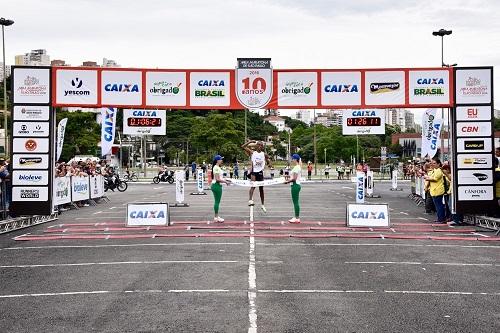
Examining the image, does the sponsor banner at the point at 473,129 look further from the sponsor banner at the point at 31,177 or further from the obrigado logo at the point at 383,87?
the sponsor banner at the point at 31,177

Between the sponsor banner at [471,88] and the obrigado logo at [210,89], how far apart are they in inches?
280

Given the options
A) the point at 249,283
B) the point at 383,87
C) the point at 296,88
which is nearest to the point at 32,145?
the point at 296,88

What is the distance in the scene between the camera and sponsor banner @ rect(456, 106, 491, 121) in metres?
17.6

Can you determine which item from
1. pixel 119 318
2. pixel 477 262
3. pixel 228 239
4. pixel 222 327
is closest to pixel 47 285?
pixel 119 318

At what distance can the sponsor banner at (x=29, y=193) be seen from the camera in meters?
17.8

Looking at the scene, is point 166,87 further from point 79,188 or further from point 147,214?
point 79,188

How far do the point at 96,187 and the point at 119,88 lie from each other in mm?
10946

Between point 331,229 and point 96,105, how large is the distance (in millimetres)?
8038

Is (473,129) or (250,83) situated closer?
(473,129)

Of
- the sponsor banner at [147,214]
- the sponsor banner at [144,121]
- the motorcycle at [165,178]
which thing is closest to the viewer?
the sponsor banner at [147,214]

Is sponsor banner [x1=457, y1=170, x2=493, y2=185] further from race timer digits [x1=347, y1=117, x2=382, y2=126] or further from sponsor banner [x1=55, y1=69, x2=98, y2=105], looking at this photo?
race timer digits [x1=347, y1=117, x2=382, y2=126]

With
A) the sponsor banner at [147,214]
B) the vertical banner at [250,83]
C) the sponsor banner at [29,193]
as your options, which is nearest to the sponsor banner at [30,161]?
the sponsor banner at [29,193]

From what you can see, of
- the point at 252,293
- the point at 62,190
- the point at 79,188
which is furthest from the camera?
the point at 79,188

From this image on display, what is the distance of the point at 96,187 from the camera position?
27688 mm
